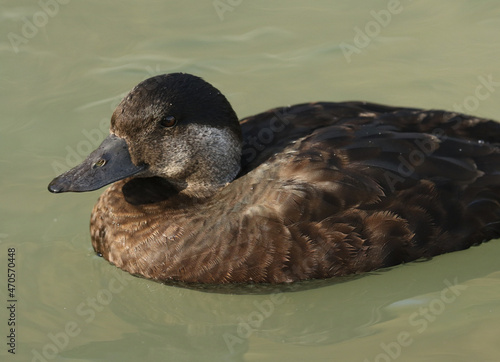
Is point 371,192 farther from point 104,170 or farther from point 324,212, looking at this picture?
point 104,170

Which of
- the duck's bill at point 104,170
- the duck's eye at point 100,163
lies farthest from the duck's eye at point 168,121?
the duck's eye at point 100,163

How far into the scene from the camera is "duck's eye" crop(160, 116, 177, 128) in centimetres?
622

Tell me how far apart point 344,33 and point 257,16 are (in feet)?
3.36

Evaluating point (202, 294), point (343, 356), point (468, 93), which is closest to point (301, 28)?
point (468, 93)

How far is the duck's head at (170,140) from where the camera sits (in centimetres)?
617

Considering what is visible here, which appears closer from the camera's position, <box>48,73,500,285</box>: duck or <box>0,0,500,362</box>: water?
<box>0,0,500,362</box>: water

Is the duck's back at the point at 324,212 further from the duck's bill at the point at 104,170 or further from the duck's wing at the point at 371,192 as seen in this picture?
the duck's bill at the point at 104,170

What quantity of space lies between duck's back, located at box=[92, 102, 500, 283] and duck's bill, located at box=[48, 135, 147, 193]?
1.23 feet

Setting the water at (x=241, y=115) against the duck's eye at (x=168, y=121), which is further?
the duck's eye at (x=168, y=121)

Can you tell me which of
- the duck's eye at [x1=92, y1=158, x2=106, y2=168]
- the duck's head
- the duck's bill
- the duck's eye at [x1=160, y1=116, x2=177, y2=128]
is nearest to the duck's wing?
the duck's head

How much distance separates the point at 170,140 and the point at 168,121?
16 centimetres

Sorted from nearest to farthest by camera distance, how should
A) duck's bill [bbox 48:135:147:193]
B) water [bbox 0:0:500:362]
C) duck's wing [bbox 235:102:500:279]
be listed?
water [bbox 0:0:500:362] → duck's wing [bbox 235:102:500:279] → duck's bill [bbox 48:135:147:193]

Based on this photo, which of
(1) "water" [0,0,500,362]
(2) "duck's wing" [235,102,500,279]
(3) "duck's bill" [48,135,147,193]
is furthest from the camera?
(3) "duck's bill" [48,135,147,193]

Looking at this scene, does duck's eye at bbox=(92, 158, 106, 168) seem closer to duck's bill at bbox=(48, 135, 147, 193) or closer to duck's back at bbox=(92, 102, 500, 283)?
duck's bill at bbox=(48, 135, 147, 193)
